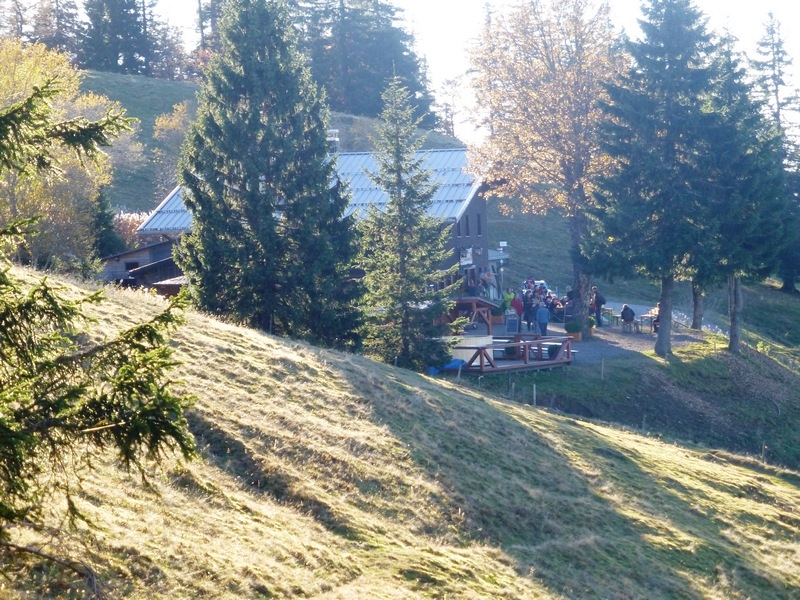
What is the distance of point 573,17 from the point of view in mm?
40281

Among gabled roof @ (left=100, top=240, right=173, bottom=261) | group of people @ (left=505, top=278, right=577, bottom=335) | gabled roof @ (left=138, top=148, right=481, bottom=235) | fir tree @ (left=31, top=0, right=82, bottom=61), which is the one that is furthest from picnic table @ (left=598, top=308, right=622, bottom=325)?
fir tree @ (left=31, top=0, right=82, bottom=61)

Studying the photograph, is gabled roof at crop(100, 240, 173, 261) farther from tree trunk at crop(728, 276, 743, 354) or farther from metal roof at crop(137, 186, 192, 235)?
tree trunk at crop(728, 276, 743, 354)

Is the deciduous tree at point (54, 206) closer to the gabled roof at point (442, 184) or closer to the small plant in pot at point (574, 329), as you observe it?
the gabled roof at point (442, 184)

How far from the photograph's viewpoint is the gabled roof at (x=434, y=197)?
39.7 metres

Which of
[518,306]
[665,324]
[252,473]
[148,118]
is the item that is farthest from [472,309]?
[148,118]

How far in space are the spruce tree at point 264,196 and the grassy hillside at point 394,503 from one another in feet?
14.4

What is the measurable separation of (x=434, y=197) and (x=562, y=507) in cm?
2696

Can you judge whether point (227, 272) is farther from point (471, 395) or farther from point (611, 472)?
point (611, 472)

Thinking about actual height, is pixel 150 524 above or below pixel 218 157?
below

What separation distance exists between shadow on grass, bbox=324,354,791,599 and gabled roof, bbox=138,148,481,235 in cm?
2058

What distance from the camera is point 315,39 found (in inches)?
3187

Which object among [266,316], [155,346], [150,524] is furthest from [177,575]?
[266,316]

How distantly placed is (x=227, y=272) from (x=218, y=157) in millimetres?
3401

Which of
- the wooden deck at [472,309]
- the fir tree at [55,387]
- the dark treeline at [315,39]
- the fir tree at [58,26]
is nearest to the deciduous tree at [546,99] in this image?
the wooden deck at [472,309]
